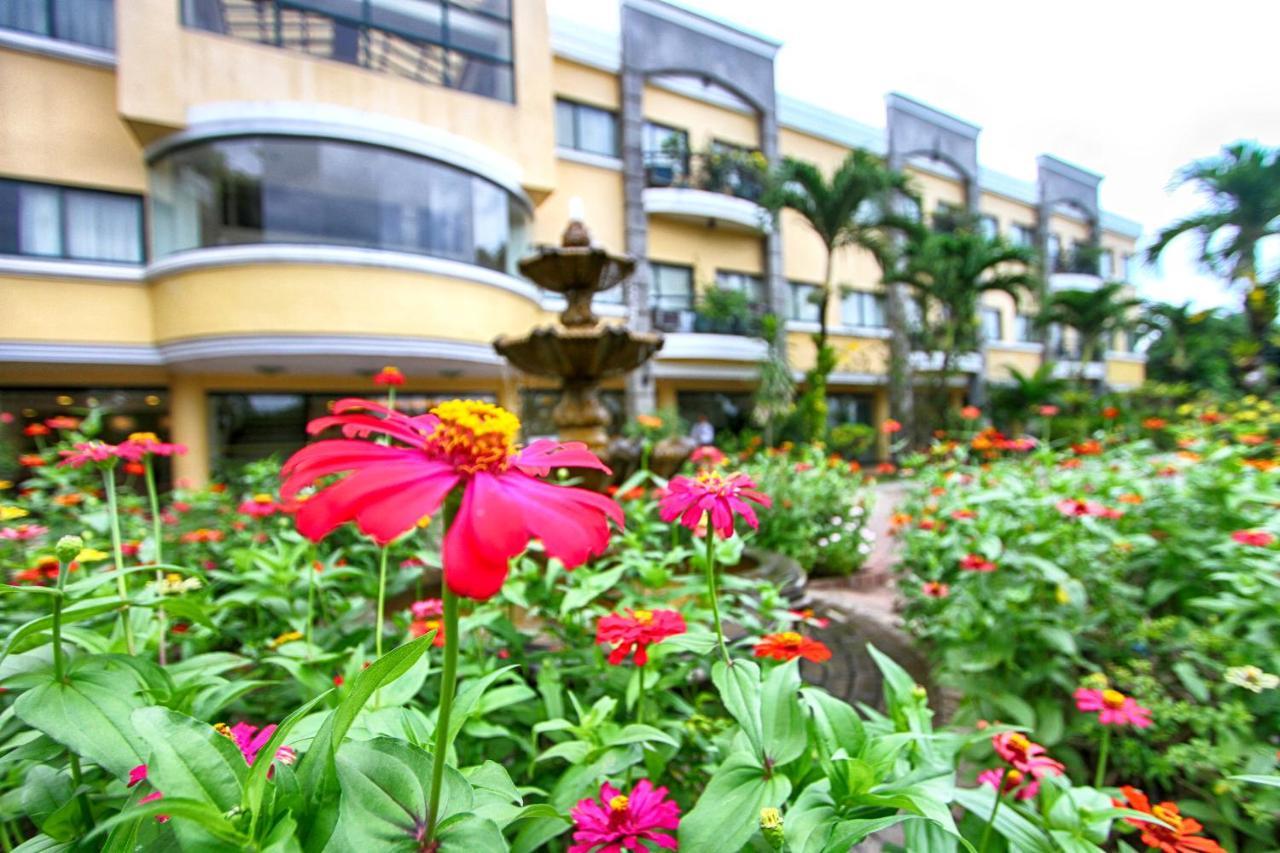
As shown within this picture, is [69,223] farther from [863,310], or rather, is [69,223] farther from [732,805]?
[863,310]

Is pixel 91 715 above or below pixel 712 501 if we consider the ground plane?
below

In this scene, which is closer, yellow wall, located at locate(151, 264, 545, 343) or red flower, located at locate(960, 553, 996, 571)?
red flower, located at locate(960, 553, 996, 571)

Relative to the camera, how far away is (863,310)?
53.3 feet

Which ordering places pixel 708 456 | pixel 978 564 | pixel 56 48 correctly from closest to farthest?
pixel 978 564, pixel 708 456, pixel 56 48

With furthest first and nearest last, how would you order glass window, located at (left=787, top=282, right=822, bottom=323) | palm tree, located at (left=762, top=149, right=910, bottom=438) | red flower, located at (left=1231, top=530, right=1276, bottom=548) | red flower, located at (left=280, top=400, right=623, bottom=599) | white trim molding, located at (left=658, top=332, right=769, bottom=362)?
glass window, located at (left=787, top=282, right=822, bottom=323)
white trim molding, located at (left=658, top=332, right=769, bottom=362)
palm tree, located at (left=762, top=149, right=910, bottom=438)
red flower, located at (left=1231, top=530, right=1276, bottom=548)
red flower, located at (left=280, top=400, right=623, bottom=599)

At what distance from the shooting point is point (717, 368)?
1255 cm

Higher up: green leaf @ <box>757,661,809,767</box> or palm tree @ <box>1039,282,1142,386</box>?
palm tree @ <box>1039,282,1142,386</box>

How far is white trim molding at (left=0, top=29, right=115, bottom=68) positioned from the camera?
697 centimetres

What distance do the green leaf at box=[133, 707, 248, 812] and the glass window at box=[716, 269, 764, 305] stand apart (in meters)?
13.1

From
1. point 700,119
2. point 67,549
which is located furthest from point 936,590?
point 700,119

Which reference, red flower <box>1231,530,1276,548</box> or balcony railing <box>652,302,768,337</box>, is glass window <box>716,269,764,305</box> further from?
red flower <box>1231,530,1276,548</box>

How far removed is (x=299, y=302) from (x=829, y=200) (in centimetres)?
893

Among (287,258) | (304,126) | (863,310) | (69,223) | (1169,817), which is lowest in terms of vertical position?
(1169,817)

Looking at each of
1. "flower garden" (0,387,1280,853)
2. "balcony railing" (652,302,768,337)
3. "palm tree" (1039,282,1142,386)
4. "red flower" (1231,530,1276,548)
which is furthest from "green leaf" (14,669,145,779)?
"palm tree" (1039,282,1142,386)
